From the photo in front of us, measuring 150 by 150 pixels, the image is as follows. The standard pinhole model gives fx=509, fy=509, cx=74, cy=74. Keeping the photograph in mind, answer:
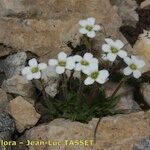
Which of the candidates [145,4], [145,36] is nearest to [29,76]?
[145,36]

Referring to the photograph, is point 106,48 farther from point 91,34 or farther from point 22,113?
point 22,113

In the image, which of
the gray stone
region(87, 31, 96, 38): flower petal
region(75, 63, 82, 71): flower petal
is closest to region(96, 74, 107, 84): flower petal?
region(75, 63, 82, 71): flower petal

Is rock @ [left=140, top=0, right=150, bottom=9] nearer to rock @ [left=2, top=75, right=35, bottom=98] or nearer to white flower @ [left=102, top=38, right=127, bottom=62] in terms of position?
white flower @ [left=102, top=38, right=127, bottom=62]

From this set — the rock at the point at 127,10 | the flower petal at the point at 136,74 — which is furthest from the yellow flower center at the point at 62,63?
the rock at the point at 127,10

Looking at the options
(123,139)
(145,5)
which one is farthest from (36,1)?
(123,139)

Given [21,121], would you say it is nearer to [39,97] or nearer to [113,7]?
[39,97]

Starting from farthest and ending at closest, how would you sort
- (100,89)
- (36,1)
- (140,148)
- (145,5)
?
(145,5) < (36,1) < (100,89) < (140,148)

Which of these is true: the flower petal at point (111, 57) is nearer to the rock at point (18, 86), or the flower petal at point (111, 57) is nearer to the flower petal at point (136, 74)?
the flower petal at point (136, 74)
